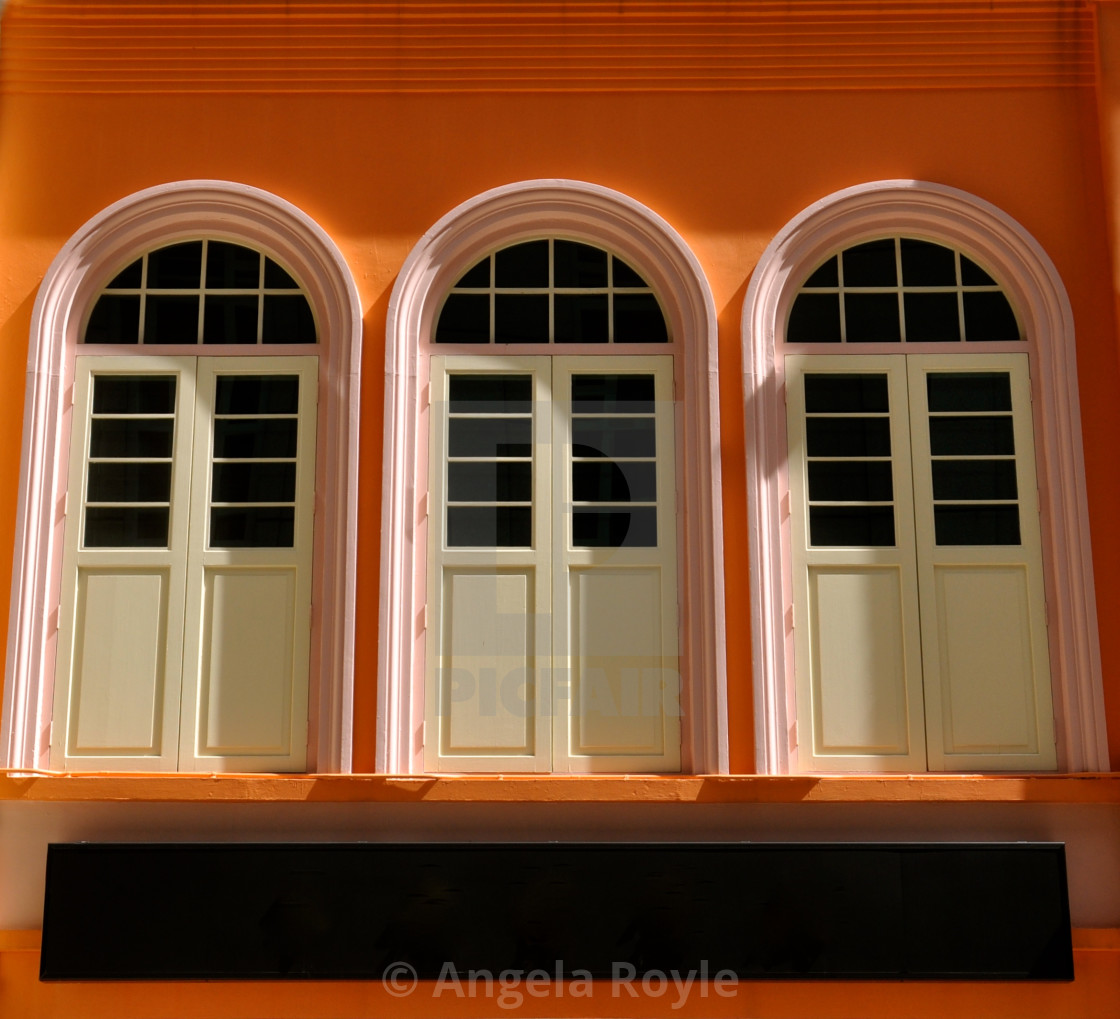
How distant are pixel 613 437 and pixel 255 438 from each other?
195cm

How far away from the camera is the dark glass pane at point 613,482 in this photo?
21.2ft

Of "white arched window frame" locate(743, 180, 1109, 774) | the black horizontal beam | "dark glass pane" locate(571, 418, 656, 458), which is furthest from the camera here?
"dark glass pane" locate(571, 418, 656, 458)

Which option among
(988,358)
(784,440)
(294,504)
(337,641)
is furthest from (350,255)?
(988,358)

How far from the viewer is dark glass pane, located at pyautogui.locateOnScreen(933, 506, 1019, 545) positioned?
21.0 ft

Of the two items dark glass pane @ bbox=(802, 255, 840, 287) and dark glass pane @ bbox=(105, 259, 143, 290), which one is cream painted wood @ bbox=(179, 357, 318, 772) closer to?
dark glass pane @ bbox=(105, 259, 143, 290)

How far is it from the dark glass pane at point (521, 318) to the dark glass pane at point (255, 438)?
4.09 ft

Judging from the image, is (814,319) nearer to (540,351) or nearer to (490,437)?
(540,351)

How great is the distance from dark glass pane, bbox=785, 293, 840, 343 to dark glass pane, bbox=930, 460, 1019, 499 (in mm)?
925

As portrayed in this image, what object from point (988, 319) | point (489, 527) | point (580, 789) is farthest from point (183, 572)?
point (988, 319)

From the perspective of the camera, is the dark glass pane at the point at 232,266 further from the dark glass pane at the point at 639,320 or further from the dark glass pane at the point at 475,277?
the dark glass pane at the point at 639,320

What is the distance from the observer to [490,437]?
653 centimetres

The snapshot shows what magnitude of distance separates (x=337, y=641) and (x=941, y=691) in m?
3.17

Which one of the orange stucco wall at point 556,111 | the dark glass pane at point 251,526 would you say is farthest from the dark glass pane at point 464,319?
the dark glass pane at point 251,526

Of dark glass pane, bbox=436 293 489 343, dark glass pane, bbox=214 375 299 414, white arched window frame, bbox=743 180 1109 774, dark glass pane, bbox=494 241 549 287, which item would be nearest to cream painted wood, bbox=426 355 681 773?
white arched window frame, bbox=743 180 1109 774
